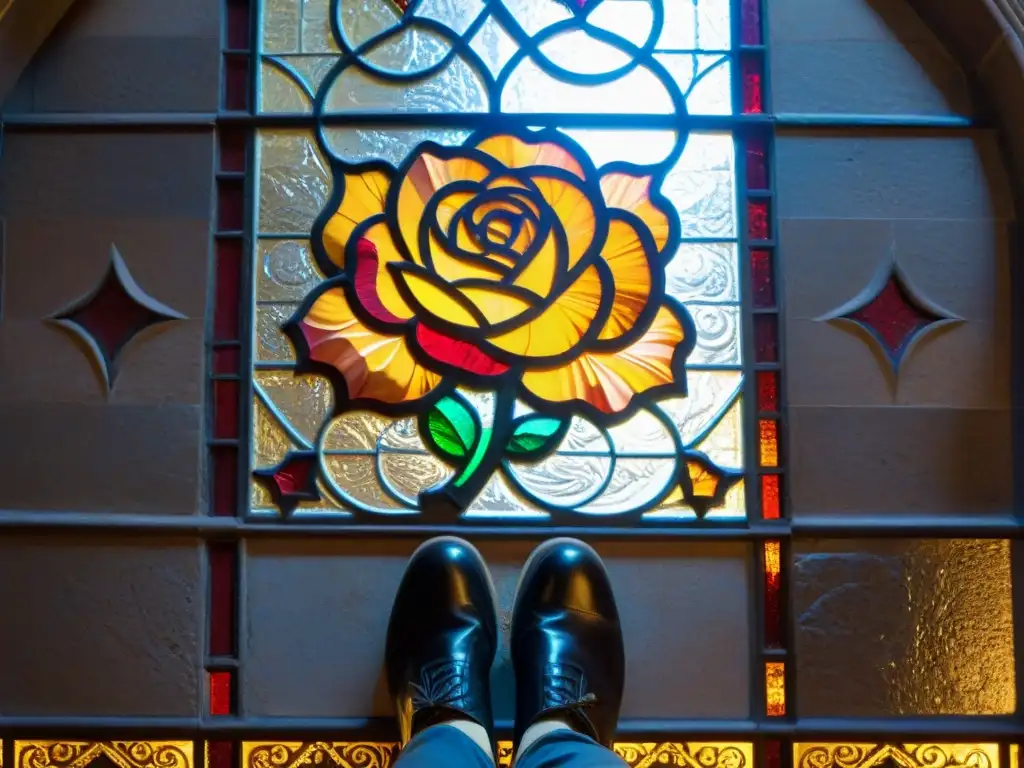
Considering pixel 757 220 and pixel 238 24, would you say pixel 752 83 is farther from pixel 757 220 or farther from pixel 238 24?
pixel 238 24

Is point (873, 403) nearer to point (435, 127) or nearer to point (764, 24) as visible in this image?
point (764, 24)

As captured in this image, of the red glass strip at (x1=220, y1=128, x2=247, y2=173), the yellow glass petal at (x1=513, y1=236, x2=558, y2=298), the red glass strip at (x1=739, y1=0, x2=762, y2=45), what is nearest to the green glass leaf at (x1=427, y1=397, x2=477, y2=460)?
the yellow glass petal at (x1=513, y1=236, x2=558, y2=298)

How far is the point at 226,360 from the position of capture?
47.3 inches

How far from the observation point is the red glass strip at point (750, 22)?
1.26m

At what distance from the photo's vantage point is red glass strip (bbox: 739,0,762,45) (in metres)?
1.26

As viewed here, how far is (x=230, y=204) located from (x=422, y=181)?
34 cm

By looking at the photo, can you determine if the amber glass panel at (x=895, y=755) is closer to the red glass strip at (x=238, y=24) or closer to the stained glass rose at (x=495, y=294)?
the stained glass rose at (x=495, y=294)

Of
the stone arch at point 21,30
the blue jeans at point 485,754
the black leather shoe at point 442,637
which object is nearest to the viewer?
the blue jeans at point 485,754

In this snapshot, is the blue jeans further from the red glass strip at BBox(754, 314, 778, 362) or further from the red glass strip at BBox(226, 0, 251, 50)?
the red glass strip at BBox(226, 0, 251, 50)

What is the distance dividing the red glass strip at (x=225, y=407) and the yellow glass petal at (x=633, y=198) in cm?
72

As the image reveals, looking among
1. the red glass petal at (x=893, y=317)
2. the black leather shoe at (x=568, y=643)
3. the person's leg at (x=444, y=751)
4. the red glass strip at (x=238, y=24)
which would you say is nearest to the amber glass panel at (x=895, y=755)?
the black leather shoe at (x=568, y=643)

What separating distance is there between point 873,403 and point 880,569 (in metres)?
0.27

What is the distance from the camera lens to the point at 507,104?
1.25 m

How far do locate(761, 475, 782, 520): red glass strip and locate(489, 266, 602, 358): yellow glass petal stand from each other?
39 centimetres
